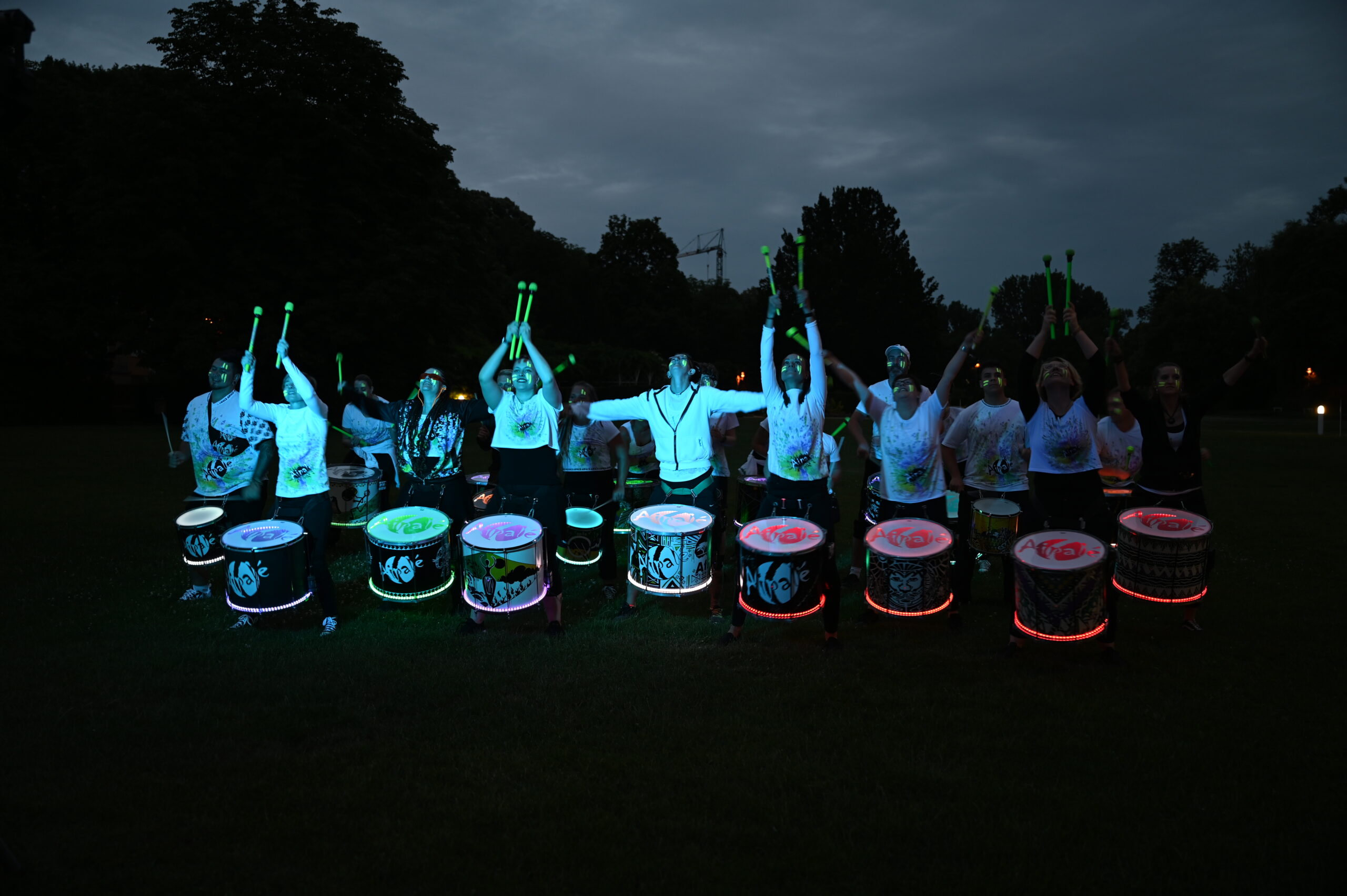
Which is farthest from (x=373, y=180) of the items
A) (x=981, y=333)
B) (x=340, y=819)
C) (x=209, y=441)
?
(x=340, y=819)

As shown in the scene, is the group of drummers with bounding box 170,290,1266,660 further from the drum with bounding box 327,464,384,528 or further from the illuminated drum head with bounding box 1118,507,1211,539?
the drum with bounding box 327,464,384,528

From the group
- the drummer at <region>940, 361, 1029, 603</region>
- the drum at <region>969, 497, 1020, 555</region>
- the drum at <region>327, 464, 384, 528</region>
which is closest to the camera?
the drum at <region>969, 497, 1020, 555</region>

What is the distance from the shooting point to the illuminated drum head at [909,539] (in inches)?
247

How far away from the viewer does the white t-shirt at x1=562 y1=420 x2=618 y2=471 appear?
29.8ft

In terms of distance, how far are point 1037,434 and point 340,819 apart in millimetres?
4922

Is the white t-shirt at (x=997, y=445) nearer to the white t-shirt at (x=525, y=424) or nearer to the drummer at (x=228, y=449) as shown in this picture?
the white t-shirt at (x=525, y=424)

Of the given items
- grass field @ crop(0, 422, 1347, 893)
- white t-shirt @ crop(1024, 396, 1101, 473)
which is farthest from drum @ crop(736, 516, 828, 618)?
white t-shirt @ crop(1024, 396, 1101, 473)

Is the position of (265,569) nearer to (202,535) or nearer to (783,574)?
(202,535)

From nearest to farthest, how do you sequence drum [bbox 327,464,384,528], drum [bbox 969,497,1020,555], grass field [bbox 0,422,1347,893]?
grass field [bbox 0,422,1347,893] → drum [bbox 969,497,1020,555] → drum [bbox 327,464,384,528]

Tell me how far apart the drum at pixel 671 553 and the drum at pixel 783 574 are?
0.46 m

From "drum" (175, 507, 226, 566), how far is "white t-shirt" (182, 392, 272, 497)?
1.03 feet

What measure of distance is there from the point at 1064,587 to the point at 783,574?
1.74 meters

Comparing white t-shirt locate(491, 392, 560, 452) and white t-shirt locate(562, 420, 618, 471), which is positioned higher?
white t-shirt locate(491, 392, 560, 452)

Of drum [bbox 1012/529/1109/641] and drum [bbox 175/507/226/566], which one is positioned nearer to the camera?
drum [bbox 1012/529/1109/641]
